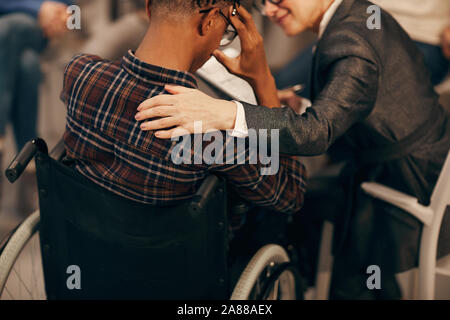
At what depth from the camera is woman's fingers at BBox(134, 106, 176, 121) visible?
802mm

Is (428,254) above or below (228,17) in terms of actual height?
below

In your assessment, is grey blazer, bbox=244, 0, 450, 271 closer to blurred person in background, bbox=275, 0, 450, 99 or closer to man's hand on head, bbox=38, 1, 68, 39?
blurred person in background, bbox=275, 0, 450, 99

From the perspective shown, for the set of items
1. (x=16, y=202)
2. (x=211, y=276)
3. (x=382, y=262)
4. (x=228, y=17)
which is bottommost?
(x=16, y=202)

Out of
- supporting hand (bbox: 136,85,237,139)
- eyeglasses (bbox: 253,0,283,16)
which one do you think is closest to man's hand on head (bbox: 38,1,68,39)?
eyeglasses (bbox: 253,0,283,16)

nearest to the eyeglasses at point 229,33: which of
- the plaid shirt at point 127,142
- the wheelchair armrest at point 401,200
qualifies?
the plaid shirt at point 127,142

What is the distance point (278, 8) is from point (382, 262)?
0.75 metres

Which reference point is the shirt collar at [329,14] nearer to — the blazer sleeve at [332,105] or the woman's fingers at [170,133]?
the blazer sleeve at [332,105]

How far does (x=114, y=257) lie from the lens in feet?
3.01

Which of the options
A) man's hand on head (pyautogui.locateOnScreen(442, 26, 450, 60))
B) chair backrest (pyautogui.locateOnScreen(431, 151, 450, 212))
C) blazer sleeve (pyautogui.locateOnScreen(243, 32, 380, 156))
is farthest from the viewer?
man's hand on head (pyautogui.locateOnScreen(442, 26, 450, 60))

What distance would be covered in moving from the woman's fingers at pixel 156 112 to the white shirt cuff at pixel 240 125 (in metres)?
0.13

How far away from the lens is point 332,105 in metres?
0.95
